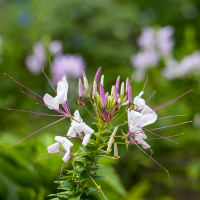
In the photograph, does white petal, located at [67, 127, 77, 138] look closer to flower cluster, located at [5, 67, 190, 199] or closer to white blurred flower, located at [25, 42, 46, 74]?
flower cluster, located at [5, 67, 190, 199]

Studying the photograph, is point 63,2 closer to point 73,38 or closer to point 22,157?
point 73,38

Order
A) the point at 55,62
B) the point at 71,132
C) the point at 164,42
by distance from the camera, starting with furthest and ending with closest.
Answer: the point at 164,42, the point at 55,62, the point at 71,132

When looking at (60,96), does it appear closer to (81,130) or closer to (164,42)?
(81,130)

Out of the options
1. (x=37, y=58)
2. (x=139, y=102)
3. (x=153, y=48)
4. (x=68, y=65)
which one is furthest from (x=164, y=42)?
(x=139, y=102)

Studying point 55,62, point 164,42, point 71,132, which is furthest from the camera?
point 164,42

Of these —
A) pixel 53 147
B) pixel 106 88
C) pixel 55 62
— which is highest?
pixel 55 62

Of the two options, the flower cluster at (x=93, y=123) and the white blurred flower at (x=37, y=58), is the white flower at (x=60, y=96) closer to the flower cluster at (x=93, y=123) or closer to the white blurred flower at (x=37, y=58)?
the flower cluster at (x=93, y=123)

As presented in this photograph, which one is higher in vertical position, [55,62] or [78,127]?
[55,62]
